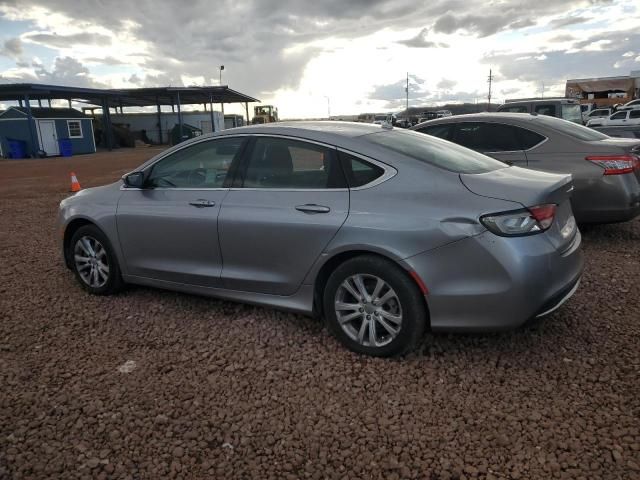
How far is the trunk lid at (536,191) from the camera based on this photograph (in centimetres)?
306

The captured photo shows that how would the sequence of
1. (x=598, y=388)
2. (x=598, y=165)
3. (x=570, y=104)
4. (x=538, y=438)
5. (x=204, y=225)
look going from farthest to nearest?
(x=570, y=104) → (x=598, y=165) → (x=204, y=225) → (x=598, y=388) → (x=538, y=438)

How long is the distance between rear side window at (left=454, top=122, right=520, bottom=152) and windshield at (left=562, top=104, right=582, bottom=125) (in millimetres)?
6086

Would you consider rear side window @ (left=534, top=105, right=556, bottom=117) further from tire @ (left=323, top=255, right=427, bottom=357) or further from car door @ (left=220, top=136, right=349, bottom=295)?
tire @ (left=323, top=255, right=427, bottom=357)

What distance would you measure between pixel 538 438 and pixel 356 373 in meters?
1.12

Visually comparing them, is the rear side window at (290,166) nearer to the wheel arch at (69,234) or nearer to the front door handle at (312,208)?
the front door handle at (312,208)

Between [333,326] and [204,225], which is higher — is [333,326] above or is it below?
below

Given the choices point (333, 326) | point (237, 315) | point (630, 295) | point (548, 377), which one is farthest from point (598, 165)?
point (237, 315)

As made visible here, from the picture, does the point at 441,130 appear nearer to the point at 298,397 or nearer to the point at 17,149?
the point at 298,397

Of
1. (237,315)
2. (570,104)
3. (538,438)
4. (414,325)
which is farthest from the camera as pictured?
(570,104)

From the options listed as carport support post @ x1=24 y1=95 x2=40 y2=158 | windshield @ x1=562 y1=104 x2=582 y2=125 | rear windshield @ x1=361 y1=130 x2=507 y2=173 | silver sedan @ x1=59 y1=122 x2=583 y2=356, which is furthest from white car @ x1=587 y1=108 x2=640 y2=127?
carport support post @ x1=24 y1=95 x2=40 y2=158

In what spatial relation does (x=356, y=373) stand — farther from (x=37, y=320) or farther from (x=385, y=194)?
(x=37, y=320)

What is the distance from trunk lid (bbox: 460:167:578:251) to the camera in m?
3.06

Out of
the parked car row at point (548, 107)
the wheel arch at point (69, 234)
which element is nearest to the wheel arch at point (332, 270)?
the wheel arch at point (69, 234)

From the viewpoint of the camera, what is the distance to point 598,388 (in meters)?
2.95
